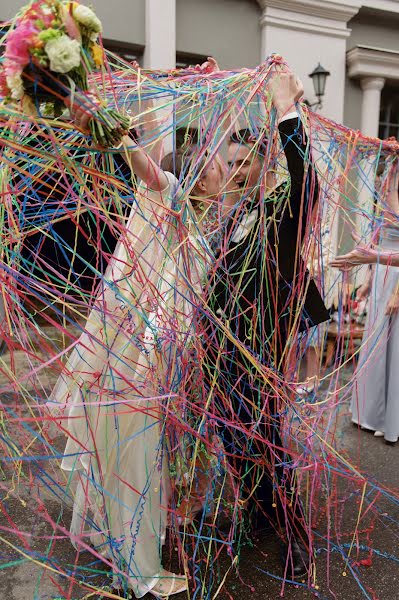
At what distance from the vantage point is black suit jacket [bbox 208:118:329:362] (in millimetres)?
1715

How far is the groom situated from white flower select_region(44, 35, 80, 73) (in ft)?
2.50

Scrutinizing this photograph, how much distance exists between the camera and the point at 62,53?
1.07 metres

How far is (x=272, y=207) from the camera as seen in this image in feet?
5.94

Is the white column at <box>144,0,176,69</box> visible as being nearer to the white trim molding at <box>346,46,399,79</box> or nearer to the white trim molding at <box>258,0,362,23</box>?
the white trim molding at <box>258,0,362,23</box>

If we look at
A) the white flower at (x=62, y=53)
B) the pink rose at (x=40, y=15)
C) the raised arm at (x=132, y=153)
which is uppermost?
the pink rose at (x=40, y=15)

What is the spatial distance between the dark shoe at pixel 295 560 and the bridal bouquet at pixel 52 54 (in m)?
1.63

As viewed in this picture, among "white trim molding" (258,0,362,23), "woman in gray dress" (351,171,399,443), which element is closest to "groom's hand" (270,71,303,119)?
"woman in gray dress" (351,171,399,443)

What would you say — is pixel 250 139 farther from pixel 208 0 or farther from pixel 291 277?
pixel 208 0

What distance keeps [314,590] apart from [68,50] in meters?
1.86

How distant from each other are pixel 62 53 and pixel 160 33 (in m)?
4.99

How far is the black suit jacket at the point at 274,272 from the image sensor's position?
5.63 ft

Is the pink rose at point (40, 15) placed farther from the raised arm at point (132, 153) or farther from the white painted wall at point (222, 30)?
the white painted wall at point (222, 30)

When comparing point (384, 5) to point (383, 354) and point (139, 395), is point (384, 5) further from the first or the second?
point (139, 395)

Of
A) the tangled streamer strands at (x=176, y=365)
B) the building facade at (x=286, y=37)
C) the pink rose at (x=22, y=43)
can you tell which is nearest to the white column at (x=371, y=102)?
the building facade at (x=286, y=37)
